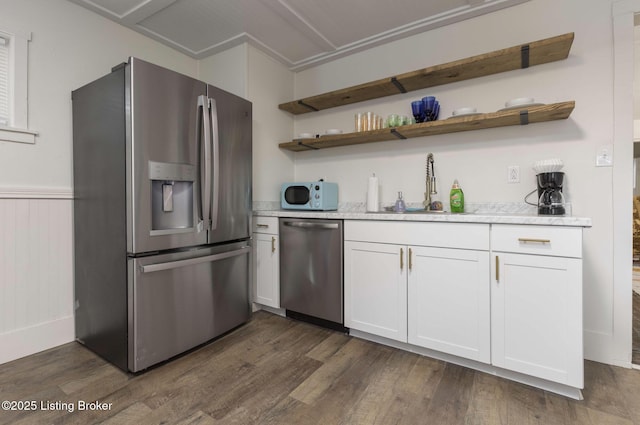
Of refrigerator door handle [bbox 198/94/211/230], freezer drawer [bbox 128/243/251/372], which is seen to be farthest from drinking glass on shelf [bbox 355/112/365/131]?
freezer drawer [bbox 128/243/251/372]

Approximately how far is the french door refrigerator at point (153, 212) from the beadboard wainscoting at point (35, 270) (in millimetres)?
89

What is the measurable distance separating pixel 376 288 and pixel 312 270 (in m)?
0.53

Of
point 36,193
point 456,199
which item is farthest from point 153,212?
point 456,199

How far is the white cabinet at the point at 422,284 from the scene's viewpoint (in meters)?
1.78

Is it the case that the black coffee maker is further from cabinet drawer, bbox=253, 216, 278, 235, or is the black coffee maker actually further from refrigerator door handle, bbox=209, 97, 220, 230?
refrigerator door handle, bbox=209, 97, 220, 230

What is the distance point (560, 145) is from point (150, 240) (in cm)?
265

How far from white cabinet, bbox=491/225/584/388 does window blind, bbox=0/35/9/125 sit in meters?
3.00

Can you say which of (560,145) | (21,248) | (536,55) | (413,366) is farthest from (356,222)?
(21,248)

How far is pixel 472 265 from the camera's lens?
1.79 m

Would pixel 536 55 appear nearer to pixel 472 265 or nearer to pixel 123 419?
pixel 472 265

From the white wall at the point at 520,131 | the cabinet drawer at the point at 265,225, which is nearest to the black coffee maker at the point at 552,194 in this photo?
the white wall at the point at 520,131

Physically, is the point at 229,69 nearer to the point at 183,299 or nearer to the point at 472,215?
the point at 183,299

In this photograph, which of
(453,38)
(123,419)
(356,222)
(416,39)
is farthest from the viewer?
(416,39)

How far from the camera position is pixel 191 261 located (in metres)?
1.99
